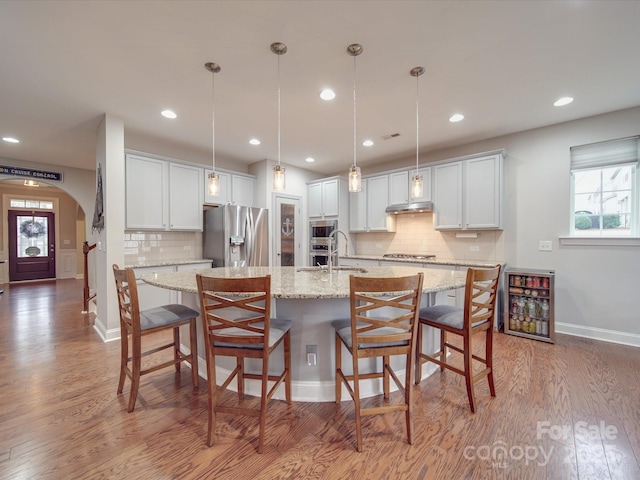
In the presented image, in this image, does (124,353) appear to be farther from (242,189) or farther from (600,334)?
(600,334)

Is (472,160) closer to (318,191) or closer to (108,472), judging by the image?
(318,191)

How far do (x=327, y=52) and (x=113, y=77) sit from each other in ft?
6.19

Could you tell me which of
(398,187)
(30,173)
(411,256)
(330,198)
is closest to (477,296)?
(411,256)

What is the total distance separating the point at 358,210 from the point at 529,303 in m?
2.89

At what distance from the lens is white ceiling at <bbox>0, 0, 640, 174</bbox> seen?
71.2 inches

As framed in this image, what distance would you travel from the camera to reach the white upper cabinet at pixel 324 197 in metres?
5.28

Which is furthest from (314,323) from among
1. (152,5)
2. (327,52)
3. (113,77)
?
(113,77)

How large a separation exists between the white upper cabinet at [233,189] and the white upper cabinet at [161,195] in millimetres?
196

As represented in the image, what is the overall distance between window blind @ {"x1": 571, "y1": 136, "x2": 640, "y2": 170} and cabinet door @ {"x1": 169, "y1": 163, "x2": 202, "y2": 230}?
16.8ft

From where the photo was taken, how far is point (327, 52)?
219 centimetres

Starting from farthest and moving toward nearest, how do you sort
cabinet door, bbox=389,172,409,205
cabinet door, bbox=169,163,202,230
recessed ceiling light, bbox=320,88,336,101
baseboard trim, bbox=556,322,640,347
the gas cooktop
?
cabinet door, bbox=389,172,409,205 → the gas cooktop → cabinet door, bbox=169,163,202,230 → baseboard trim, bbox=556,322,640,347 → recessed ceiling light, bbox=320,88,336,101

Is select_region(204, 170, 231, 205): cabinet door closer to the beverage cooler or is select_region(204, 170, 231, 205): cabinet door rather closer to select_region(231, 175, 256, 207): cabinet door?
select_region(231, 175, 256, 207): cabinet door

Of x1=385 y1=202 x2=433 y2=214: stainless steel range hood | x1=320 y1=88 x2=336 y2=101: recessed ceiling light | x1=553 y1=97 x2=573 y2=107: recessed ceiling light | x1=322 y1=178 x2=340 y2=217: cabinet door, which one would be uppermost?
x1=320 y1=88 x2=336 y2=101: recessed ceiling light

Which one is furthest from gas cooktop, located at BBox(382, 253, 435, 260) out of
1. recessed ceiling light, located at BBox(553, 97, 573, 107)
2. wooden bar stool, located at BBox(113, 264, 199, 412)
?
wooden bar stool, located at BBox(113, 264, 199, 412)
